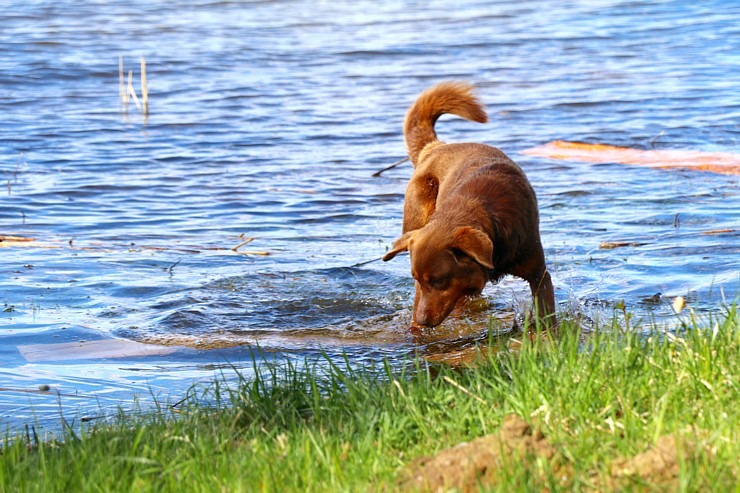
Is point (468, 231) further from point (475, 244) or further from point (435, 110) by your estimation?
point (435, 110)

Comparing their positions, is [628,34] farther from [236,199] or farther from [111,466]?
[111,466]

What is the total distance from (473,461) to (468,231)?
8.50 ft

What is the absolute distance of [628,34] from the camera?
2253cm

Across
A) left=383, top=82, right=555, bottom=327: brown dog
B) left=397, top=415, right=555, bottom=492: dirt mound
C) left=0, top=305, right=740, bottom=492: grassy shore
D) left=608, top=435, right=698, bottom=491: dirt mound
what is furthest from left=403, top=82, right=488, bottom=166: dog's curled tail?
left=608, top=435, right=698, bottom=491: dirt mound

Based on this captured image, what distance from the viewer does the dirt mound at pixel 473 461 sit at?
3234mm

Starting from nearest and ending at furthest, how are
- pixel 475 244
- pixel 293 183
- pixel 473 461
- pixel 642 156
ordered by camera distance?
pixel 473 461 < pixel 475 244 < pixel 293 183 < pixel 642 156

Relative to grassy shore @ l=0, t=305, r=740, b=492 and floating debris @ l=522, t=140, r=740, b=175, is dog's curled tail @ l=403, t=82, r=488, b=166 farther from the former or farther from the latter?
floating debris @ l=522, t=140, r=740, b=175

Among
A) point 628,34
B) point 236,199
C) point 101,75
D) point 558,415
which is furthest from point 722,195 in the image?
point 628,34

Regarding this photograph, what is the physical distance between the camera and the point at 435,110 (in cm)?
806

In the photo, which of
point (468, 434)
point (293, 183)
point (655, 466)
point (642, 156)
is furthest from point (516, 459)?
point (642, 156)

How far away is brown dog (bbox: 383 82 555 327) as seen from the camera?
19.2ft

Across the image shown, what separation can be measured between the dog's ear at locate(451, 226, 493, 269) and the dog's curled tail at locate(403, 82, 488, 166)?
2144mm

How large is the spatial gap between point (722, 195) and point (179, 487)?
7.60 metres

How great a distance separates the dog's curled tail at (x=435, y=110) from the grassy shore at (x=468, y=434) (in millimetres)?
3546
